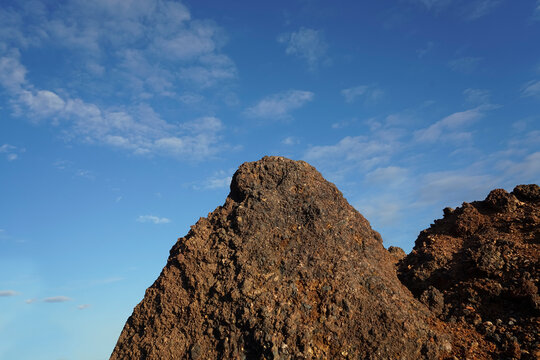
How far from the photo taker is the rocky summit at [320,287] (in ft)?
22.6

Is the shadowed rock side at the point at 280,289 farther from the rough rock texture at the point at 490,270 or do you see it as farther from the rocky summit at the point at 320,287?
the rough rock texture at the point at 490,270

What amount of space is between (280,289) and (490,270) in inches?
176

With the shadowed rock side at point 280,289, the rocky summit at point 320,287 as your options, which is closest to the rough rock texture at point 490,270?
the rocky summit at point 320,287

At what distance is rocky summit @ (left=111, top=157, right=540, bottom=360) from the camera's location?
6.89 m

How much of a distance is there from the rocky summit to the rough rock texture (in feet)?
0.08

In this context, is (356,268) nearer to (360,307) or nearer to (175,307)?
(360,307)

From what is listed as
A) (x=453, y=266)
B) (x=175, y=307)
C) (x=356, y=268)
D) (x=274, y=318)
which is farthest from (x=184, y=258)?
(x=453, y=266)

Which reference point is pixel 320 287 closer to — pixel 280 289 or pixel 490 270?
pixel 280 289

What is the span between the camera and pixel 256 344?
6.91m

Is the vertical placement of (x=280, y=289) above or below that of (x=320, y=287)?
above

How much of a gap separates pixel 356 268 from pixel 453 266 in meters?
2.49

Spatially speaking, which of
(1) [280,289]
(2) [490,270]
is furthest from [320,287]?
(2) [490,270]

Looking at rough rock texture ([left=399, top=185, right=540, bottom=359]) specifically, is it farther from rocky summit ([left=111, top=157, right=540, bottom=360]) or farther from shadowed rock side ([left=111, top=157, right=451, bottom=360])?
shadowed rock side ([left=111, top=157, right=451, bottom=360])

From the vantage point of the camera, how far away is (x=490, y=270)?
812cm
